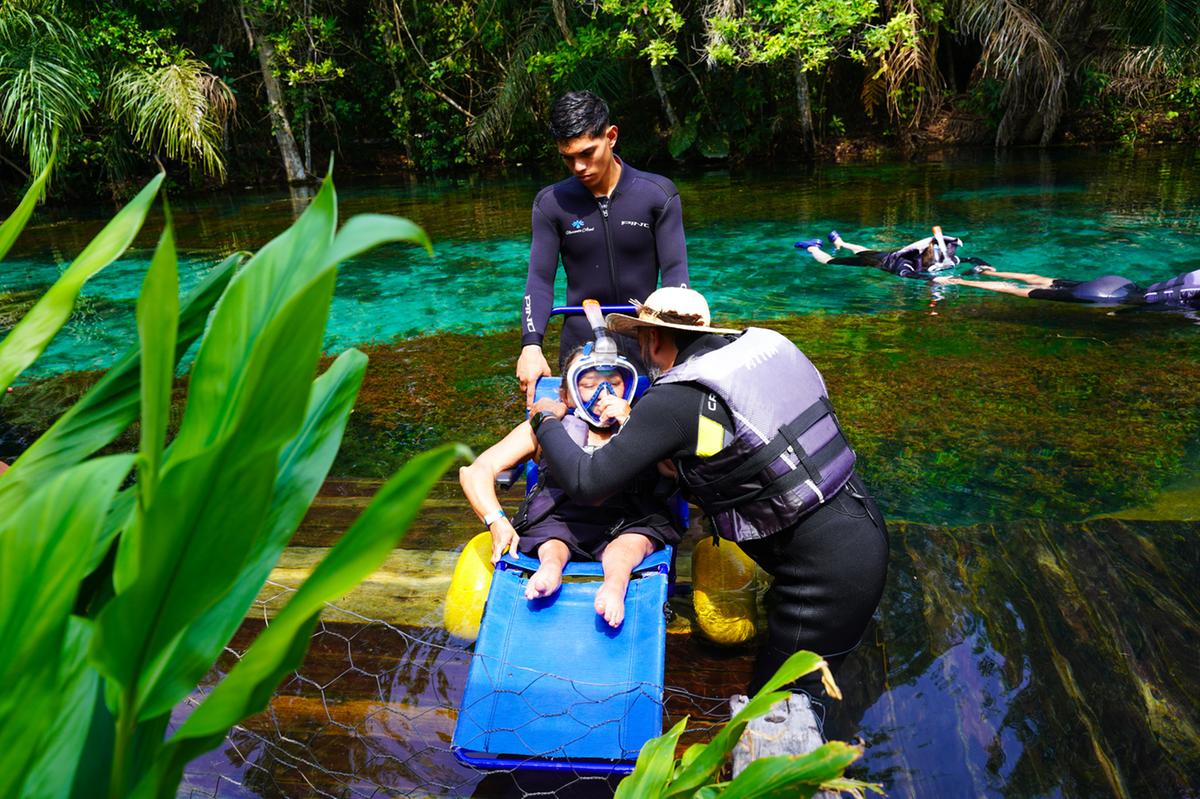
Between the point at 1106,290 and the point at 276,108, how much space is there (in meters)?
16.2

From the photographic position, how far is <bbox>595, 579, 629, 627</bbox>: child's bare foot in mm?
2713

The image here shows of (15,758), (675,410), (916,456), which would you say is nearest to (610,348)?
(675,410)

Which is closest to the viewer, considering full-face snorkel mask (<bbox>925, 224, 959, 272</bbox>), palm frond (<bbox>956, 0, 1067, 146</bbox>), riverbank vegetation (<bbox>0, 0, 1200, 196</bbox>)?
full-face snorkel mask (<bbox>925, 224, 959, 272</bbox>)

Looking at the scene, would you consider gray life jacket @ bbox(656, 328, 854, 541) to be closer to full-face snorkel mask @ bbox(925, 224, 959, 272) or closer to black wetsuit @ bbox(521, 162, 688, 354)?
black wetsuit @ bbox(521, 162, 688, 354)

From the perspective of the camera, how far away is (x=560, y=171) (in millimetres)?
18734

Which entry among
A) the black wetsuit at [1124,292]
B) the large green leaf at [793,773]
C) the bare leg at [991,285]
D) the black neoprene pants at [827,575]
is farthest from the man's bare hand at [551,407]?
the bare leg at [991,285]

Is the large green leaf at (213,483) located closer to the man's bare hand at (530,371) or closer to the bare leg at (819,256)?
the man's bare hand at (530,371)

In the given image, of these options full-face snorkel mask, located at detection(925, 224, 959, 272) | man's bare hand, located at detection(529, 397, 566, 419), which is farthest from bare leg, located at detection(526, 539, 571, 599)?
full-face snorkel mask, located at detection(925, 224, 959, 272)

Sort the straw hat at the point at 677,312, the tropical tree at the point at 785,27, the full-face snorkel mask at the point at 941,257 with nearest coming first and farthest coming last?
the straw hat at the point at 677,312 → the full-face snorkel mask at the point at 941,257 → the tropical tree at the point at 785,27

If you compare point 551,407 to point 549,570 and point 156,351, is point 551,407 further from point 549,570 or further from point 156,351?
point 156,351

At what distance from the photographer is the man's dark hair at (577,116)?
3555mm

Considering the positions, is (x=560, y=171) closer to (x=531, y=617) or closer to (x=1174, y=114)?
(x=1174, y=114)

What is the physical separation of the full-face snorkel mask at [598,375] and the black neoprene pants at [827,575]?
31.8 inches

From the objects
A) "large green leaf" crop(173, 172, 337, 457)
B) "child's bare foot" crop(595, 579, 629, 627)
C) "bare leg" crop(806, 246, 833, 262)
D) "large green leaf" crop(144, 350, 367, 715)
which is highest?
"large green leaf" crop(173, 172, 337, 457)
